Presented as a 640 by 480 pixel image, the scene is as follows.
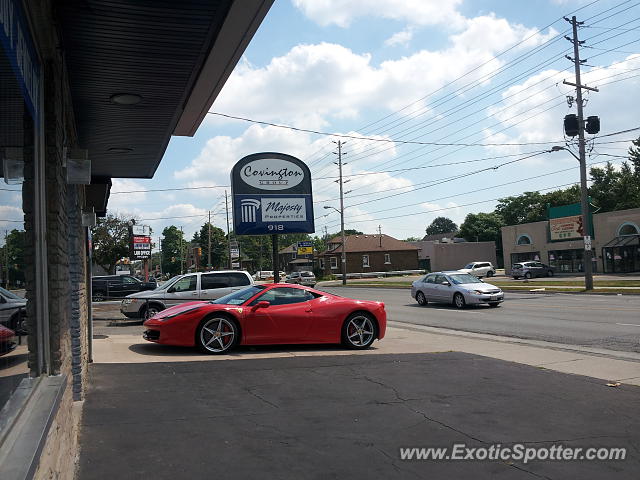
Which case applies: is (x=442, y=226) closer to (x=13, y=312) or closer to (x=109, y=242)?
(x=109, y=242)

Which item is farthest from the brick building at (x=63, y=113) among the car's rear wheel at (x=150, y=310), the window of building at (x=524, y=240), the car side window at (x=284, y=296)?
the window of building at (x=524, y=240)

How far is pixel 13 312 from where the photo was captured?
2.93m

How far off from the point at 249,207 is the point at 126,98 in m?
10.2

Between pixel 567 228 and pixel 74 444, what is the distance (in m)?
56.2

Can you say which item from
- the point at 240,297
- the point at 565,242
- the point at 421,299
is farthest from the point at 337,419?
the point at 565,242

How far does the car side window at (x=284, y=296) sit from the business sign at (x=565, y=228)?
46.5m

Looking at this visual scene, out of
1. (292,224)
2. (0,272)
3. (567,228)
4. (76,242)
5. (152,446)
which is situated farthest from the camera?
(567,228)

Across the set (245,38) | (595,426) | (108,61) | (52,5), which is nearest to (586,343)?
(595,426)

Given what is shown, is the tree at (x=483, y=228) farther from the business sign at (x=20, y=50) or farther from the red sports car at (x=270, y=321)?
the business sign at (x=20, y=50)

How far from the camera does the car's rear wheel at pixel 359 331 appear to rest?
10844mm

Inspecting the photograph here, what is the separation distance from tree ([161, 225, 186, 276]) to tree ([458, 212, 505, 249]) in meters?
68.5

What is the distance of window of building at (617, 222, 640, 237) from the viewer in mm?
47000

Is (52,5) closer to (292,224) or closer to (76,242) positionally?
(76,242)

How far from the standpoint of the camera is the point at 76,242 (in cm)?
636
